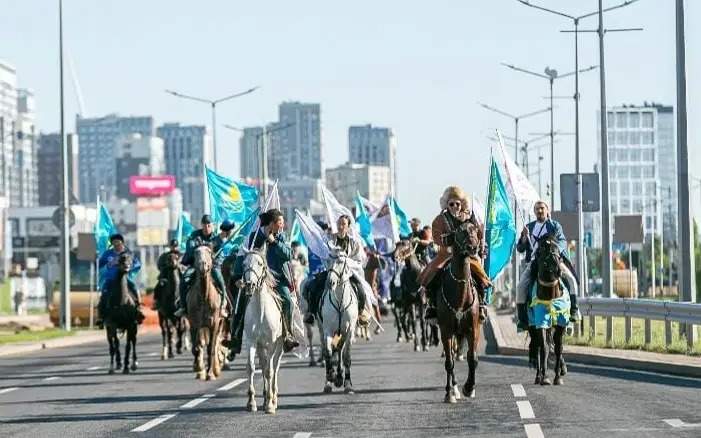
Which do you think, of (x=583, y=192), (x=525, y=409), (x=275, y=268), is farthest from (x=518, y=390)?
(x=583, y=192)

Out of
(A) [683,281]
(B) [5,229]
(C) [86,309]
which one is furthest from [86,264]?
(B) [5,229]

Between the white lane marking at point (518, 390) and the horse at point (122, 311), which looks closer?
the white lane marking at point (518, 390)

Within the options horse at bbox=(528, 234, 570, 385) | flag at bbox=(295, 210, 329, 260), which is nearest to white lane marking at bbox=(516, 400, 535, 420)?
horse at bbox=(528, 234, 570, 385)

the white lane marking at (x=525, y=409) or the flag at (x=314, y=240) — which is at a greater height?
the flag at (x=314, y=240)

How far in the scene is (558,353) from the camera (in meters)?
25.8

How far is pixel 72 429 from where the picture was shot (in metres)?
20.1

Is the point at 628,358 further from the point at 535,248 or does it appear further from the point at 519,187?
the point at 535,248

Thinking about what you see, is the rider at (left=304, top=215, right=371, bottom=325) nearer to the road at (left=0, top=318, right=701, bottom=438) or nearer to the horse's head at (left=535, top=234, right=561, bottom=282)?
the road at (left=0, top=318, right=701, bottom=438)

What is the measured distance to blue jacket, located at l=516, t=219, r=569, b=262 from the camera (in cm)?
2544

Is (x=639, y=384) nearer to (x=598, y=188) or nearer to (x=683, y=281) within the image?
(x=683, y=281)

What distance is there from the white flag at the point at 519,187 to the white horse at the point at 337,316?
151 inches

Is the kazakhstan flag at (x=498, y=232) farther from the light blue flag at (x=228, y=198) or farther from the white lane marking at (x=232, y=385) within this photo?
the light blue flag at (x=228, y=198)

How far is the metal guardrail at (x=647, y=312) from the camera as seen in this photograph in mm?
29598

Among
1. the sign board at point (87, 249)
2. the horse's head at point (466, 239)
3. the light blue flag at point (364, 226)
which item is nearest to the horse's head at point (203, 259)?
the horse's head at point (466, 239)
